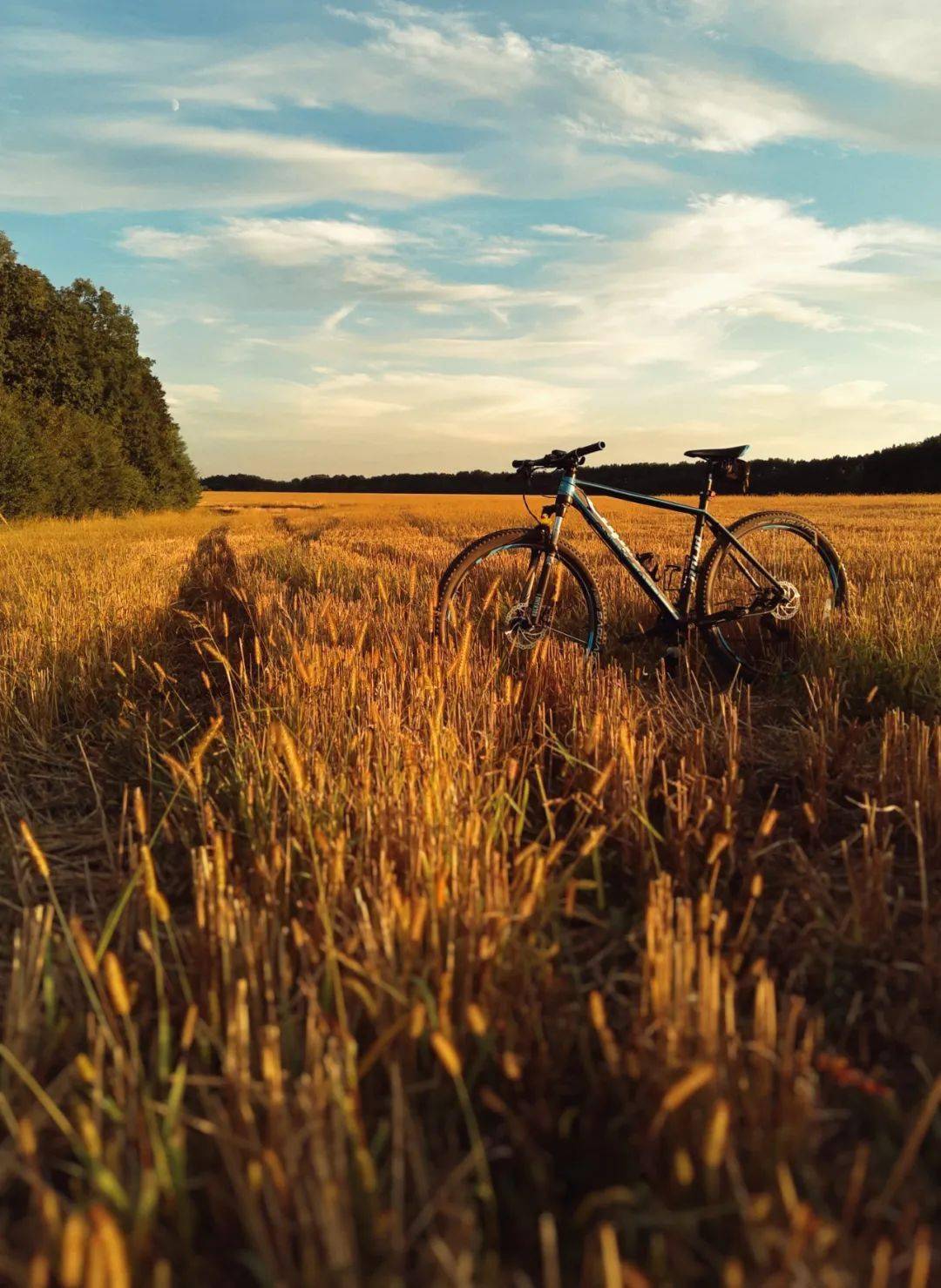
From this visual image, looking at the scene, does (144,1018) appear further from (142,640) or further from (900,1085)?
(142,640)

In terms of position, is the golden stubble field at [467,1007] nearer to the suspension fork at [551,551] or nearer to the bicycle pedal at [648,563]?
the suspension fork at [551,551]

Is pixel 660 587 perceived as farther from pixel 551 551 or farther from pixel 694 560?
pixel 551 551

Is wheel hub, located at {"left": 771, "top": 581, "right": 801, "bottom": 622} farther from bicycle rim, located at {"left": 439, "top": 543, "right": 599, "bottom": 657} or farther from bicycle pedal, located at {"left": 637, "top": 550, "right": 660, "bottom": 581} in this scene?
bicycle rim, located at {"left": 439, "top": 543, "right": 599, "bottom": 657}

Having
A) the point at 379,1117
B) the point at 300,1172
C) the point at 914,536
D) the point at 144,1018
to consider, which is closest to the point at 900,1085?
the point at 379,1117

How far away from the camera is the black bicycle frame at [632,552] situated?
530 cm

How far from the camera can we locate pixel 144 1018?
1792mm

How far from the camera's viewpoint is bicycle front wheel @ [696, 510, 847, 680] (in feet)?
18.6

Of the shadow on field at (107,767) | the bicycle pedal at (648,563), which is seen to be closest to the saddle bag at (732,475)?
the bicycle pedal at (648,563)

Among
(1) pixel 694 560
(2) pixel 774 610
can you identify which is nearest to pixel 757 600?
(2) pixel 774 610

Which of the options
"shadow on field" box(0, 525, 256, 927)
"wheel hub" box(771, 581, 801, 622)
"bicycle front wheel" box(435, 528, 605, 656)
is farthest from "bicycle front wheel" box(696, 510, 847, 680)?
"shadow on field" box(0, 525, 256, 927)

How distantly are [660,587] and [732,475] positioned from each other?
882mm

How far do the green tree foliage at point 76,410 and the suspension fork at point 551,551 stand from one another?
30951 mm

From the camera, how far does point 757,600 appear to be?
5746mm

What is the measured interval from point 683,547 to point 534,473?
25.8 ft
